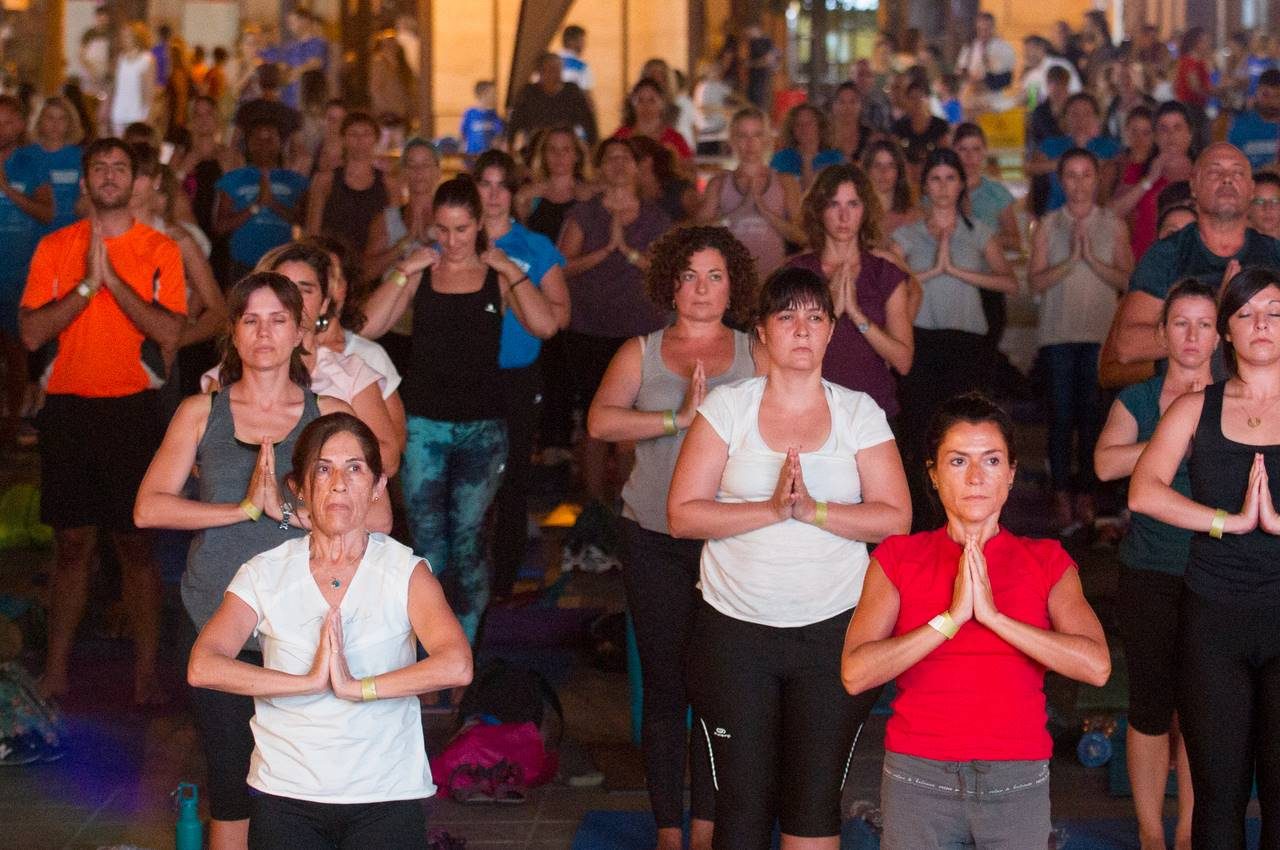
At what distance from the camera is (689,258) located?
206 inches

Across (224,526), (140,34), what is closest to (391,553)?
(224,526)

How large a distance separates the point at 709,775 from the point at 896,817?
1.31 metres

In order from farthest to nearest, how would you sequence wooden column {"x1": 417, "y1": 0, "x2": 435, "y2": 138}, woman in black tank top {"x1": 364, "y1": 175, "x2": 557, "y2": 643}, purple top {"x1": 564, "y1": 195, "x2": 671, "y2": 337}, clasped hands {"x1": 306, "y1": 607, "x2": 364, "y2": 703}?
wooden column {"x1": 417, "y1": 0, "x2": 435, "y2": 138} → purple top {"x1": 564, "y1": 195, "x2": 671, "y2": 337} → woman in black tank top {"x1": 364, "y1": 175, "x2": 557, "y2": 643} → clasped hands {"x1": 306, "y1": 607, "x2": 364, "y2": 703}

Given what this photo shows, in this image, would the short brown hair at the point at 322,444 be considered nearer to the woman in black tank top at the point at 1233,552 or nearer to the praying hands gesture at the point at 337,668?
the praying hands gesture at the point at 337,668

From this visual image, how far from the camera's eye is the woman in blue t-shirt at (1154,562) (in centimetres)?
508

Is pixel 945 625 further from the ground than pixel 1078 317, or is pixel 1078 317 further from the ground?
pixel 1078 317

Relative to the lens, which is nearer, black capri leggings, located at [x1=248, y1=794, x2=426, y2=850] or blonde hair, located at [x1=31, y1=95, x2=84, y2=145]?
black capri leggings, located at [x1=248, y1=794, x2=426, y2=850]

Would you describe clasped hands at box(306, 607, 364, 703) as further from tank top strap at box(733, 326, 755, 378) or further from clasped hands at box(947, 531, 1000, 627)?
tank top strap at box(733, 326, 755, 378)

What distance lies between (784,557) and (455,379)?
7.05 ft

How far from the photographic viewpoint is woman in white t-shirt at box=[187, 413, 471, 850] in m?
3.76

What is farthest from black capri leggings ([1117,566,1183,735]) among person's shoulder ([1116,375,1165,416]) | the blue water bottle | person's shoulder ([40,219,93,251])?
person's shoulder ([40,219,93,251])

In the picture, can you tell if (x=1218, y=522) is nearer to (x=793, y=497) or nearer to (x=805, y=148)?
(x=793, y=497)

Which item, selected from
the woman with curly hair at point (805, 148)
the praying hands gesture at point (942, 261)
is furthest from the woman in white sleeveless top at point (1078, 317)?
the woman with curly hair at point (805, 148)

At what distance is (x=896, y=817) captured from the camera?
3.78 metres
